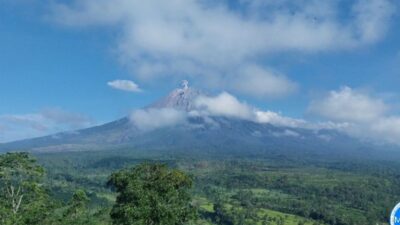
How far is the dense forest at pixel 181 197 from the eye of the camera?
89.8 ft

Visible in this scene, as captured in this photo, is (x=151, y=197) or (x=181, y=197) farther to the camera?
(x=181, y=197)

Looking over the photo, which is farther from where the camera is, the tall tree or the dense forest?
the dense forest

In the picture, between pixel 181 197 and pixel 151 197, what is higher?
pixel 151 197

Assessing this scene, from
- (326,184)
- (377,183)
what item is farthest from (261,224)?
(377,183)

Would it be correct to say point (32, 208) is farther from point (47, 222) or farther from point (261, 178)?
point (261, 178)

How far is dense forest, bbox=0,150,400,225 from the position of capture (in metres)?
27.4

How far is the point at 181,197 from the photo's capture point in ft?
102

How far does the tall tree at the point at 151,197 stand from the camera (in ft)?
88.3

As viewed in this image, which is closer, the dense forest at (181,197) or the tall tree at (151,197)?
the tall tree at (151,197)

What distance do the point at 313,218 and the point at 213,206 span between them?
22180 mm

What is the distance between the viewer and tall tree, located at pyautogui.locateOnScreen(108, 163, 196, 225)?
26.9 m

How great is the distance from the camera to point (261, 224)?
3752 inches

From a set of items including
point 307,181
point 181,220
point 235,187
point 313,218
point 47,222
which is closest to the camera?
point 47,222

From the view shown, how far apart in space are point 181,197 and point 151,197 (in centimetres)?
352
